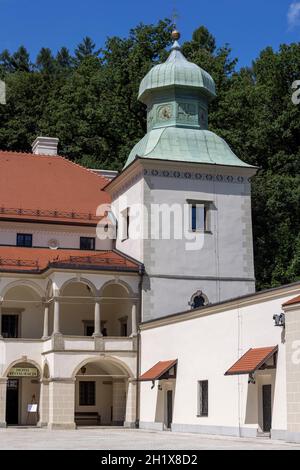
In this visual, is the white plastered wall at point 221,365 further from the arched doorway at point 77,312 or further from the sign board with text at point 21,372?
the arched doorway at point 77,312

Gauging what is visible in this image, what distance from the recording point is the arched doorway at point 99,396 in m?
36.3

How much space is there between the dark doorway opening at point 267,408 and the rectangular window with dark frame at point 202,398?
12.8ft

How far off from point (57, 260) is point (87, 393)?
594 centimetres

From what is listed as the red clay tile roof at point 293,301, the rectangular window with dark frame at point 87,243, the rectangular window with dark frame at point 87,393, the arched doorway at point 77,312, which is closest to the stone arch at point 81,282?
the arched doorway at point 77,312

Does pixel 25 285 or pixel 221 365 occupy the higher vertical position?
pixel 25 285

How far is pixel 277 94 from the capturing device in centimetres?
5300

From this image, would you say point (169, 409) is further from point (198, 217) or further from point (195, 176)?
point (195, 176)

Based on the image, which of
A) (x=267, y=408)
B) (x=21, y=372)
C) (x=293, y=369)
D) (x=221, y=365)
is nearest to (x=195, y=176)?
(x=21, y=372)

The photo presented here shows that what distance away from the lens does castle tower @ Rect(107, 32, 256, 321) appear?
36469 millimetres

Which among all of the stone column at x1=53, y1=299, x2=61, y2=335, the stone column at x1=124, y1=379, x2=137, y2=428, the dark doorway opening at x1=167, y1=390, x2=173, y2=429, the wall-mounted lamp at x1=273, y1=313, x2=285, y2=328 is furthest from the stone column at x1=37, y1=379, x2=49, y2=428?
the wall-mounted lamp at x1=273, y1=313, x2=285, y2=328

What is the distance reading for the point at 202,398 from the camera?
2950 cm

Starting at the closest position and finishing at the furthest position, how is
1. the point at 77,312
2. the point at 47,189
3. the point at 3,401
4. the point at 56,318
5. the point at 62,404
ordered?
the point at 62,404
the point at 3,401
the point at 56,318
the point at 77,312
the point at 47,189

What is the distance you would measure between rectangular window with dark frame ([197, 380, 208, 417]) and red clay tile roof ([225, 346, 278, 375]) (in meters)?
3.09
